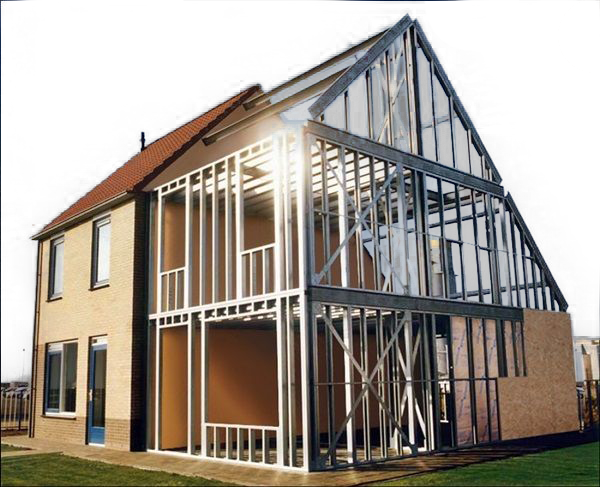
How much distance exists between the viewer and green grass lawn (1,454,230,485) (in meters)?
11.3

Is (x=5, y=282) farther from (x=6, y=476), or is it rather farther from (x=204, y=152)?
(x=6, y=476)

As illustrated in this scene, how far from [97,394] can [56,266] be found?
498 centimetres

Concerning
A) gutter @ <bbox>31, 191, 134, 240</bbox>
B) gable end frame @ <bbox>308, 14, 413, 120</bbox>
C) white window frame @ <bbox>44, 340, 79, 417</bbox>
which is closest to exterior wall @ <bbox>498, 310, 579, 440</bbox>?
gable end frame @ <bbox>308, 14, 413, 120</bbox>

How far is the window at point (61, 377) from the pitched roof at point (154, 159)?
3.41 m

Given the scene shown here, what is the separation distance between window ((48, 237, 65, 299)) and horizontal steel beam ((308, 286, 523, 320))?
1025cm

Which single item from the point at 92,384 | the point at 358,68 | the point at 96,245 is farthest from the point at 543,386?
the point at 96,245

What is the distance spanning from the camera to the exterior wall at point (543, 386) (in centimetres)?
1688

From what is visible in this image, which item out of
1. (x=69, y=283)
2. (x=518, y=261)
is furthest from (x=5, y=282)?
(x=518, y=261)

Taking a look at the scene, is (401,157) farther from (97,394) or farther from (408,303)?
(97,394)

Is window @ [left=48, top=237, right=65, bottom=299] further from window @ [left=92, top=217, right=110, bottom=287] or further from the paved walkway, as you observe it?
the paved walkway

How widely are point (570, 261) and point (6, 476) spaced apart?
26025 mm

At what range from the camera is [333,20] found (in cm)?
3300

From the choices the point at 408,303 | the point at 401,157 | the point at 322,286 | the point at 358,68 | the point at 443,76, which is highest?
the point at 443,76

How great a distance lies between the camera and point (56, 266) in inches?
819
